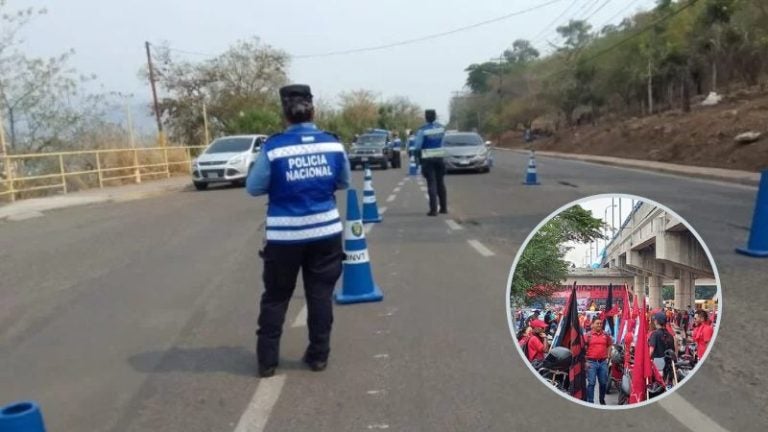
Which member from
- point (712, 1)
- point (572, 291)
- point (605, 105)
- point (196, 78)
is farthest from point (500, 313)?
point (605, 105)

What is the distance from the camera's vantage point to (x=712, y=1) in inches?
1438

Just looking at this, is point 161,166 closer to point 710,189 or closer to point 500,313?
point 710,189

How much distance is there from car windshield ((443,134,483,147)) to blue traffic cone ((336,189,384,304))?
20.9m

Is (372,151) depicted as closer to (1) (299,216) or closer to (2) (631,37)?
(2) (631,37)

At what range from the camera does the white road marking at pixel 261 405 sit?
4035 mm

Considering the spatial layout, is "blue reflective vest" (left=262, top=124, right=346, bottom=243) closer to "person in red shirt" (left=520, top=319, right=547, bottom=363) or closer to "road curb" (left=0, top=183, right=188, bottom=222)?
"person in red shirt" (left=520, top=319, right=547, bottom=363)

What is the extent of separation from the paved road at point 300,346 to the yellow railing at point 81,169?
31.7ft

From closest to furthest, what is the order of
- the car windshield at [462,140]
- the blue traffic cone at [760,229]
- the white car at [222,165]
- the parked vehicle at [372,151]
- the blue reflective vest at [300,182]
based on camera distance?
1. the blue reflective vest at [300,182]
2. the blue traffic cone at [760,229]
3. the white car at [222,165]
4. the car windshield at [462,140]
5. the parked vehicle at [372,151]

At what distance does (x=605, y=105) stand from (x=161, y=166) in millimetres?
42100

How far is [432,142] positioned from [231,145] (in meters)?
13.0

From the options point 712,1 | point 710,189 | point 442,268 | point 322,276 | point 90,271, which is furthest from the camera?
point 712,1

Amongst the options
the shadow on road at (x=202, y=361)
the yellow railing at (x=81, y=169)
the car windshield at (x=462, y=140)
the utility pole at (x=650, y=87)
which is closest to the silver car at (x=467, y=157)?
the car windshield at (x=462, y=140)

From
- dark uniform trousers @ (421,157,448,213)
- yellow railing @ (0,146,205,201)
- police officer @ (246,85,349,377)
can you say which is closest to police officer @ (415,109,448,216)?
dark uniform trousers @ (421,157,448,213)

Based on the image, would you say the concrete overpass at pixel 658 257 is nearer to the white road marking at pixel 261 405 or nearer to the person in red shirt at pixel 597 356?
the person in red shirt at pixel 597 356
